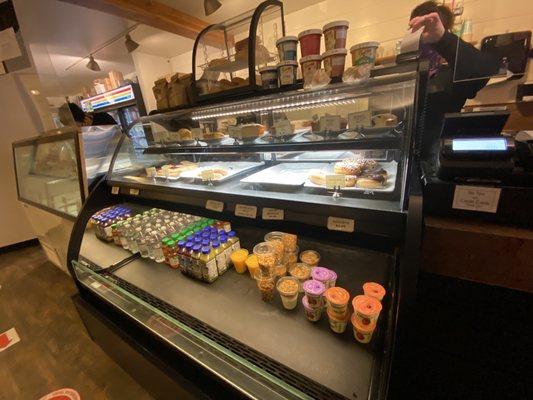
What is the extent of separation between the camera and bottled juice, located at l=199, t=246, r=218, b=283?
54.5 inches

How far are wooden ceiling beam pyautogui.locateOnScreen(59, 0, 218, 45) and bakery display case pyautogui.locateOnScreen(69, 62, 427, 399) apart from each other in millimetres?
2003

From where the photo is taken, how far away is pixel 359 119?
124cm

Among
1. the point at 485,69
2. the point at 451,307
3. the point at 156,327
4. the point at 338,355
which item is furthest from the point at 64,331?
the point at 485,69

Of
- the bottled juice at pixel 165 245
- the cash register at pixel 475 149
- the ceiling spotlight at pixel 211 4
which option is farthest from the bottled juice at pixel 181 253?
the ceiling spotlight at pixel 211 4

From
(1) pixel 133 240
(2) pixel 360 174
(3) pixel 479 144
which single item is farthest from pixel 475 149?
(1) pixel 133 240

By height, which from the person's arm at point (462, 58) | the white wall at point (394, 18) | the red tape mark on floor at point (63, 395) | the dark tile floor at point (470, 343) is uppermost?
the white wall at point (394, 18)

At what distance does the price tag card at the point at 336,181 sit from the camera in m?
1.13

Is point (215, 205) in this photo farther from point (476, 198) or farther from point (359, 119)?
point (476, 198)

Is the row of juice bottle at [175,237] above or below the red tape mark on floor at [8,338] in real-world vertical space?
above

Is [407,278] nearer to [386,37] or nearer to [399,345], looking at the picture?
[399,345]

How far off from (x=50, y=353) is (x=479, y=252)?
10.7ft

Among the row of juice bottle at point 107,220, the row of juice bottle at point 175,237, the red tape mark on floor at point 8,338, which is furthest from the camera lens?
the red tape mark on floor at point 8,338

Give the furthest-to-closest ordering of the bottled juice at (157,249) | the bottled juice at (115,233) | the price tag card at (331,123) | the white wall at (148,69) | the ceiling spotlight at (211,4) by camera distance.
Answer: the white wall at (148,69), the ceiling spotlight at (211,4), the bottled juice at (115,233), the bottled juice at (157,249), the price tag card at (331,123)

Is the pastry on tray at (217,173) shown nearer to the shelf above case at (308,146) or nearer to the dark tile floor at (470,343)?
the shelf above case at (308,146)
